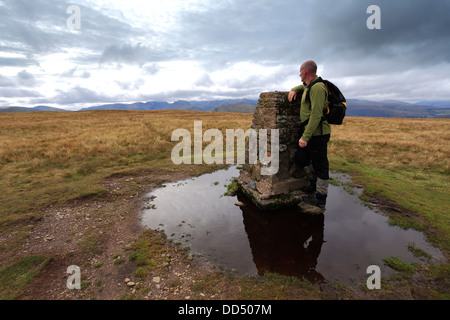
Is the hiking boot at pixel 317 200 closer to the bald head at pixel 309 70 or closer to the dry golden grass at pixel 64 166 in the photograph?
the bald head at pixel 309 70

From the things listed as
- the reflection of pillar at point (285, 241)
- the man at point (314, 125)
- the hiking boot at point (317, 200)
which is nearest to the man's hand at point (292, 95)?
the man at point (314, 125)

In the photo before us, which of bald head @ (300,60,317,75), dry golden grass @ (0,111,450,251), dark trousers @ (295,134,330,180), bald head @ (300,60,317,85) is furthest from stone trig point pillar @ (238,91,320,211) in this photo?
dry golden grass @ (0,111,450,251)

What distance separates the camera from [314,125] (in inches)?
256

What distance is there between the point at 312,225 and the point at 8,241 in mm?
10173

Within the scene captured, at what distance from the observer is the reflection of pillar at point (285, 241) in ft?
17.5

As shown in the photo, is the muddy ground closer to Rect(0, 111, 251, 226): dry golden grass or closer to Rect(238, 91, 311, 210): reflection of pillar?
Rect(0, 111, 251, 226): dry golden grass

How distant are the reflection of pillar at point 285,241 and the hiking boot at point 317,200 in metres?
0.45

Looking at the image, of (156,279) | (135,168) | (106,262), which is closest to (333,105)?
(156,279)

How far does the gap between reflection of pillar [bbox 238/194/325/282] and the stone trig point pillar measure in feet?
1.71

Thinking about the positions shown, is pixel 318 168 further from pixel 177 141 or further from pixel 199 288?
pixel 177 141

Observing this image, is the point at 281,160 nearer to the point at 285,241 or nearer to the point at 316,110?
the point at 316,110

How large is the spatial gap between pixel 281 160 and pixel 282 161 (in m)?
0.07

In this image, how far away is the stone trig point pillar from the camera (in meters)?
7.91
